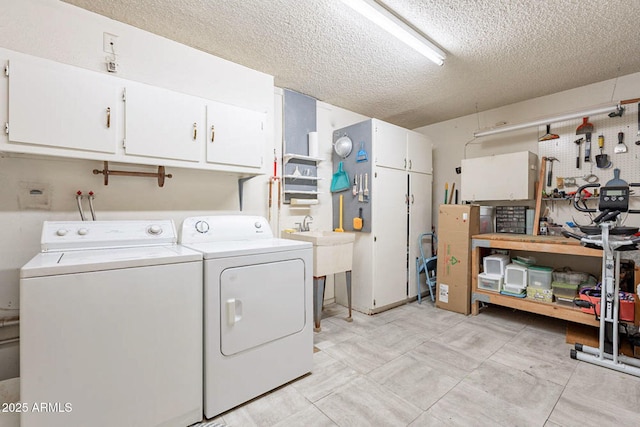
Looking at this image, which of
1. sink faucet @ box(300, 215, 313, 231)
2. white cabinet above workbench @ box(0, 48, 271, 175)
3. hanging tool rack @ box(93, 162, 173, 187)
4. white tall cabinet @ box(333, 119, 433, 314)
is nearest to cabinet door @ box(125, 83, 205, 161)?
white cabinet above workbench @ box(0, 48, 271, 175)

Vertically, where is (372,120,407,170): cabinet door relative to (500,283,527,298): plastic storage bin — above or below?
above

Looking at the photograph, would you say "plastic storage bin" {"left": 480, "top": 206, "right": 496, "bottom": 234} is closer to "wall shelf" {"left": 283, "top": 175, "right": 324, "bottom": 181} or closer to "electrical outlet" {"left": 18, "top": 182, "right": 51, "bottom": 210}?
"wall shelf" {"left": 283, "top": 175, "right": 324, "bottom": 181}

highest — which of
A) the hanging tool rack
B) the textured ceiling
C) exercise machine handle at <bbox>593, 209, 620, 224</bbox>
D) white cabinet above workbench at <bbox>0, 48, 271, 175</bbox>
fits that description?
the textured ceiling

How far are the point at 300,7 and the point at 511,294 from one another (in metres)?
3.44

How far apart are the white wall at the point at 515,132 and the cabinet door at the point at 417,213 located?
46 centimetres

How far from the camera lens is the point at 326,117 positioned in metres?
3.84

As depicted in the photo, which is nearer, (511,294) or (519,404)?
(519,404)

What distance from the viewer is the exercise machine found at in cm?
213

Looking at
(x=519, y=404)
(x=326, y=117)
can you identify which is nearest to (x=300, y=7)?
(x=326, y=117)

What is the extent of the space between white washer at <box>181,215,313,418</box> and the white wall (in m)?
3.20

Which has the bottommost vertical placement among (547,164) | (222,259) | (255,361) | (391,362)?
(391,362)

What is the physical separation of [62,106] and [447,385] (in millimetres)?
3126

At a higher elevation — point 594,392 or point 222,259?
point 222,259

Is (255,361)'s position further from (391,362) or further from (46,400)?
(391,362)
